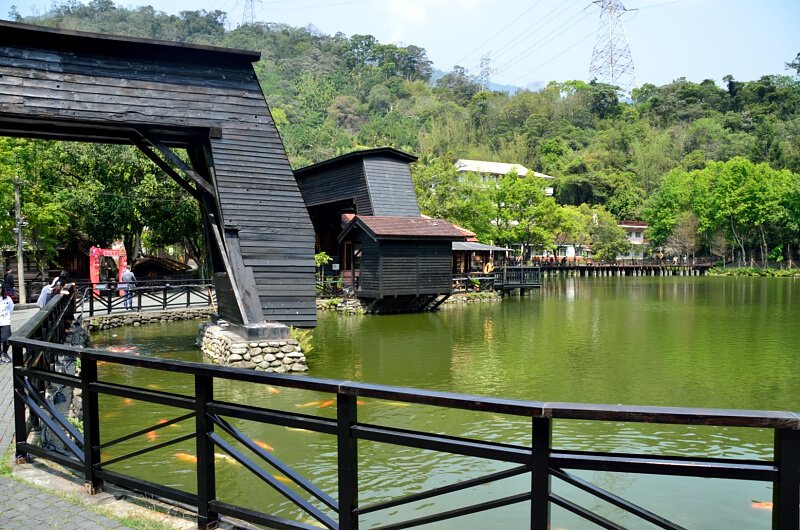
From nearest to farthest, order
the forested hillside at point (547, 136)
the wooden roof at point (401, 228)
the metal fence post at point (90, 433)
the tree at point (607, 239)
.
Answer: the metal fence post at point (90, 433) < the wooden roof at point (401, 228) < the forested hillside at point (547, 136) < the tree at point (607, 239)

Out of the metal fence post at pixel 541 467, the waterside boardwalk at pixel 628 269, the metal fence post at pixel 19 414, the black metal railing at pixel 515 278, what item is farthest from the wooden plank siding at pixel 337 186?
the waterside boardwalk at pixel 628 269

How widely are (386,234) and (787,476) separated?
2286 cm

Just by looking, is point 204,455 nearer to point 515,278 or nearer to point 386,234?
point 386,234

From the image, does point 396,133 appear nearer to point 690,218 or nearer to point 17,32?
point 690,218

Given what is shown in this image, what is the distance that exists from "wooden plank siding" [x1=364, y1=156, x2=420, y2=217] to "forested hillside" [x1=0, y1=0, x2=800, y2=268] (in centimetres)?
791

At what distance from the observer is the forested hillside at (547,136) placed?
153 feet

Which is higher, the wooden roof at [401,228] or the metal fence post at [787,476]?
the wooden roof at [401,228]

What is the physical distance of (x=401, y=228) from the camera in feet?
85.4

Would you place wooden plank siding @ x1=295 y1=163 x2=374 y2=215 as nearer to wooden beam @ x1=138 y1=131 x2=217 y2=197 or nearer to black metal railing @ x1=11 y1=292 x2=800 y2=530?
wooden beam @ x1=138 y1=131 x2=217 y2=197

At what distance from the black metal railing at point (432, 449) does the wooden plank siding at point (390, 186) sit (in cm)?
2435

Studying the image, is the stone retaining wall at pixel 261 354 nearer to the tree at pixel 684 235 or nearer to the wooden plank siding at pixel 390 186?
the wooden plank siding at pixel 390 186

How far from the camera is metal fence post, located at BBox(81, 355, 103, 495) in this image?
4297mm

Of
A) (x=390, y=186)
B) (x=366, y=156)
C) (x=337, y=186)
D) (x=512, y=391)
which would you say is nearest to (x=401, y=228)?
(x=390, y=186)

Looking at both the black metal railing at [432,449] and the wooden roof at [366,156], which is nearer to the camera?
the black metal railing at [432,449]
